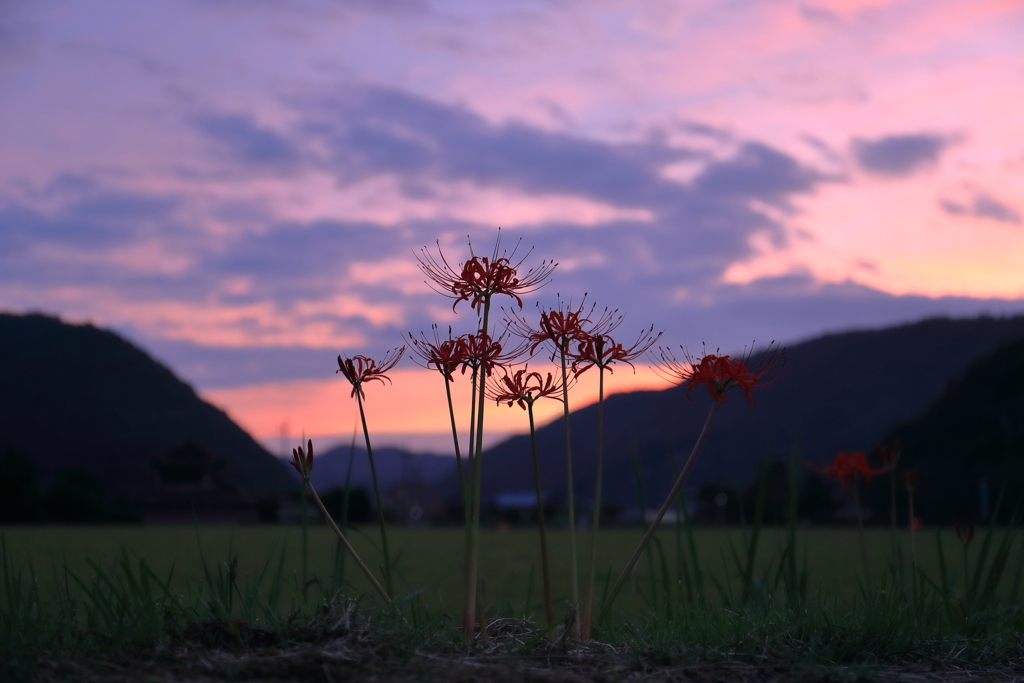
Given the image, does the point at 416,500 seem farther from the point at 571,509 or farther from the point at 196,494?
the point at 571,509

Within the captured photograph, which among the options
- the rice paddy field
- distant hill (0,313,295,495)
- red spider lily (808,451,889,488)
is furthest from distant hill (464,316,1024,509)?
the rice paddy field

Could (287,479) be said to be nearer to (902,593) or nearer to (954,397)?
(954,397)

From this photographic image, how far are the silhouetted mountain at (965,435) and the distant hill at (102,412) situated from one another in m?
54.6

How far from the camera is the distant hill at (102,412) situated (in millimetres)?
84125

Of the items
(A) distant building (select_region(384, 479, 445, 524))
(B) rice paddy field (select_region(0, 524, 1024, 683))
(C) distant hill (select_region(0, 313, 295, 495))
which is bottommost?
(A) distant building (select_region(384, 479, 445, 524))

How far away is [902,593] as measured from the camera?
12.4ft

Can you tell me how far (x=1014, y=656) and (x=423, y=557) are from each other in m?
24.9

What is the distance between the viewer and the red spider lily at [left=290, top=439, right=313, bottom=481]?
9.35 ft

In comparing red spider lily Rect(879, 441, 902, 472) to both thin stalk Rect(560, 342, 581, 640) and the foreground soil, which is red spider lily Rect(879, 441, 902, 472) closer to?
the foreground soil

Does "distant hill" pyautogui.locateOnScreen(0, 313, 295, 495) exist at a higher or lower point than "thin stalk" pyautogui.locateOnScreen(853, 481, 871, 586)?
higher

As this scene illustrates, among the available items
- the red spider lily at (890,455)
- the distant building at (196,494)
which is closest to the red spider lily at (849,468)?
the red spider lily at (890,455)

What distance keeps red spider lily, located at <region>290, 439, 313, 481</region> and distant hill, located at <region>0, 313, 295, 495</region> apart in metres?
82.8

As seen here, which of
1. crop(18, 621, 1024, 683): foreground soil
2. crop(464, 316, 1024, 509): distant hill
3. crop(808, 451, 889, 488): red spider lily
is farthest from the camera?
crop(464, 316, 1024, 509): distant hill

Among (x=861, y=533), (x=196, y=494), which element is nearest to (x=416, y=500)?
(x=196, y=494)
